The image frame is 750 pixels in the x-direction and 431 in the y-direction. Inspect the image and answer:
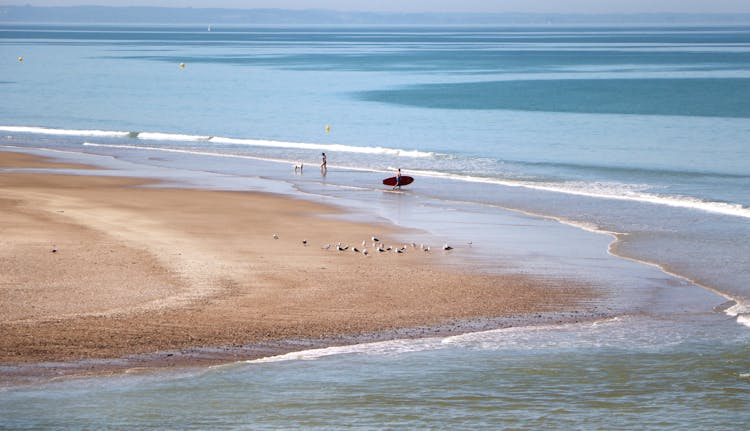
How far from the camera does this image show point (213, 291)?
1748 centimetres

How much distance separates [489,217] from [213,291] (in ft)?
37.3

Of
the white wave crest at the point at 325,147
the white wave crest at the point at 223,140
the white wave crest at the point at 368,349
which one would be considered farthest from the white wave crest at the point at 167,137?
the white wave crest at the point at 368,349

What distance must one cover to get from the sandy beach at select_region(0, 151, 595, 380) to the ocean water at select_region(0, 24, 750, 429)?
0.79 m

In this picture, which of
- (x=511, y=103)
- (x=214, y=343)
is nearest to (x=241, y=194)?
(x=214, y=343)

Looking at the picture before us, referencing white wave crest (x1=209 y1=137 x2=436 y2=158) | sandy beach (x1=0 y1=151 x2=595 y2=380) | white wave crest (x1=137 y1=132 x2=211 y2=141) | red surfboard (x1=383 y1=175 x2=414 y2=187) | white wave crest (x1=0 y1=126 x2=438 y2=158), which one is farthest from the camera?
white wave crest (x1=137 y1=132 x2=211 y2=141)

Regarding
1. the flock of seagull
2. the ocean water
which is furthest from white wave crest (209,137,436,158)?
the flock of seagull

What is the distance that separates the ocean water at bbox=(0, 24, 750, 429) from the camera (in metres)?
13.0

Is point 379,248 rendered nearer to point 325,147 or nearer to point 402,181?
point 402,181

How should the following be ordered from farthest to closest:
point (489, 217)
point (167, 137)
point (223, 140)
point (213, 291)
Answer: point (167, 137) < point (223, 140) < point (489, 217) < point (213, 291)

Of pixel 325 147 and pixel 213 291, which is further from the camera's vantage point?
pixel 325 147

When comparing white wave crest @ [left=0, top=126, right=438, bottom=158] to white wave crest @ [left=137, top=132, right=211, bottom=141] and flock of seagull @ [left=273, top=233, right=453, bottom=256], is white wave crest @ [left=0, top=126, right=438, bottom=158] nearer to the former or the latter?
white wave crest @ [left=137, top=132, right=211, bottom=141]

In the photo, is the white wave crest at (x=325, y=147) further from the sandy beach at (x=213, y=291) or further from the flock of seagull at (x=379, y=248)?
the flock of seagull at (x=379, y=248)

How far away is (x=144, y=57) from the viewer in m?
151

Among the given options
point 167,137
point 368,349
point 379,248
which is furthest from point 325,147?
point 368,349
